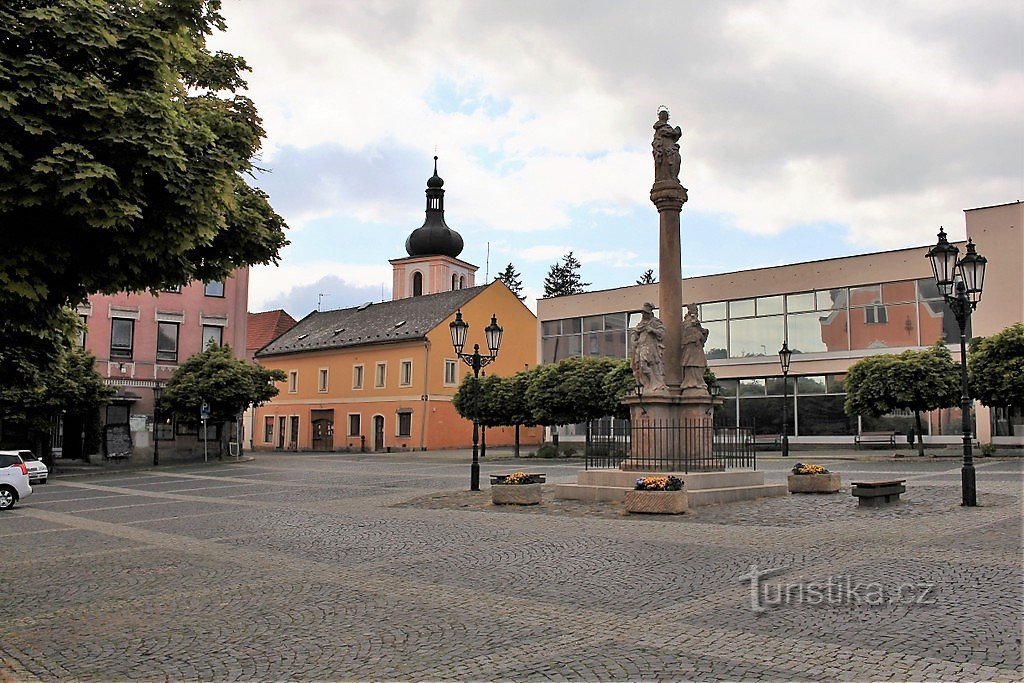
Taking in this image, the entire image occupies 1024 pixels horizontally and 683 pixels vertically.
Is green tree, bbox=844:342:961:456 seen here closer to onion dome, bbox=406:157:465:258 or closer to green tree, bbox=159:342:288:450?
green tree, bbox=159:342:288:450

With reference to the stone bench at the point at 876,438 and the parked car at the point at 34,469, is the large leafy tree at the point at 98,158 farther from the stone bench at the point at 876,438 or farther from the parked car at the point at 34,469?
the stone bench at the point at 876,438

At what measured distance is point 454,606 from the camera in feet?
26.2

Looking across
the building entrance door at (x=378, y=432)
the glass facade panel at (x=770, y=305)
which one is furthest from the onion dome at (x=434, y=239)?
the glass facade panel at (x=770, y=305)

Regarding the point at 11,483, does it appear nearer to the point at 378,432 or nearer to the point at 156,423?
the point at 156,423

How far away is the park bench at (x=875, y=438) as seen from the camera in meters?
40.8

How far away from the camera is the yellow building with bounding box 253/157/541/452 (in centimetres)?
5456

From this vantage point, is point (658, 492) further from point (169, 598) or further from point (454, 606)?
point (169, 598)

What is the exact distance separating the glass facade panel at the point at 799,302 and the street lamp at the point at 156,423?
3320 cm

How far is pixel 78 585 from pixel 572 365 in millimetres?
30996

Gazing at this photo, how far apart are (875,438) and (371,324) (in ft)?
115

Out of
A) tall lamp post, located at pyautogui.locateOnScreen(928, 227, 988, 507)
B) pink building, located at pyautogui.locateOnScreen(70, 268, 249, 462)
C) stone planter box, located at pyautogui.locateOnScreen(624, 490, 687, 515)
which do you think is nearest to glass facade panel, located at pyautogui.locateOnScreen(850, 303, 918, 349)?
tall lamp post, located at pyautogui.locateOnScreen(928, 227, 988, 507)

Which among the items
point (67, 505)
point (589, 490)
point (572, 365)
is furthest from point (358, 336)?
point (589, 490)

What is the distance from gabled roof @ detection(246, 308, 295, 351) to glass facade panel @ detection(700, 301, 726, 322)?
36.8 m

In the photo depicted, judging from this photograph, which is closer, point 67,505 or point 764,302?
point 67,505
